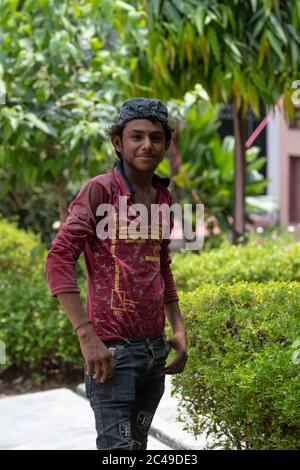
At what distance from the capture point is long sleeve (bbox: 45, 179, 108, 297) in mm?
3289

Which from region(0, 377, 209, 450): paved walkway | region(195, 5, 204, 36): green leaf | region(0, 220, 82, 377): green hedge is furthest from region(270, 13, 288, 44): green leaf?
region(0, 377, 209, 450): paved walkway

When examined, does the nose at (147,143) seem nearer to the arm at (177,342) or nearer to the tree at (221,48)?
the arm at (177,342)

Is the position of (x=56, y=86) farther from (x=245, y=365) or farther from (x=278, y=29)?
(x=245, y=365)

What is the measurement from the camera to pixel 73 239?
3.34 meters

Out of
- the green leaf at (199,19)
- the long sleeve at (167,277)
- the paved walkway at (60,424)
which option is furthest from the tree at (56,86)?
the long sleeve at (167,277)

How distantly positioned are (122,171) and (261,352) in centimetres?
100

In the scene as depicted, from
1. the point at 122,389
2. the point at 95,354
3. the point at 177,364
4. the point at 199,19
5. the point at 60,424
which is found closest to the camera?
the point at 95,354

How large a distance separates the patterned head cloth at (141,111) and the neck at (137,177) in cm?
17

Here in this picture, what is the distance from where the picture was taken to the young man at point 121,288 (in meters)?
3.31

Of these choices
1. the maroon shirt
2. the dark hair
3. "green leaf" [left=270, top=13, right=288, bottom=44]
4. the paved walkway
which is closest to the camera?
the maroon shirt

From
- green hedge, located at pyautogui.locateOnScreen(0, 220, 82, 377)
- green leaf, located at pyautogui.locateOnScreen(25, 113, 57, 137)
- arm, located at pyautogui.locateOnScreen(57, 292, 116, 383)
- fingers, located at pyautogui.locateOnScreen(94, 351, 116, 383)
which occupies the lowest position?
green hedge, located at pyautogui.locateOnScreen(0, 220, 82, 377)

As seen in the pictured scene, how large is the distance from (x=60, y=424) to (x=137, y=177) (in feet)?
8.28

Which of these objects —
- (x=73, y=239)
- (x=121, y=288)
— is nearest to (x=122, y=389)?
(x=121, y=288)

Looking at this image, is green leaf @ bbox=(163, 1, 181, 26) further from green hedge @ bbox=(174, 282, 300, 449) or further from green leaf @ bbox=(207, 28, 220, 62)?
green hedge @ bbox=(174, 282, 300, 449)
